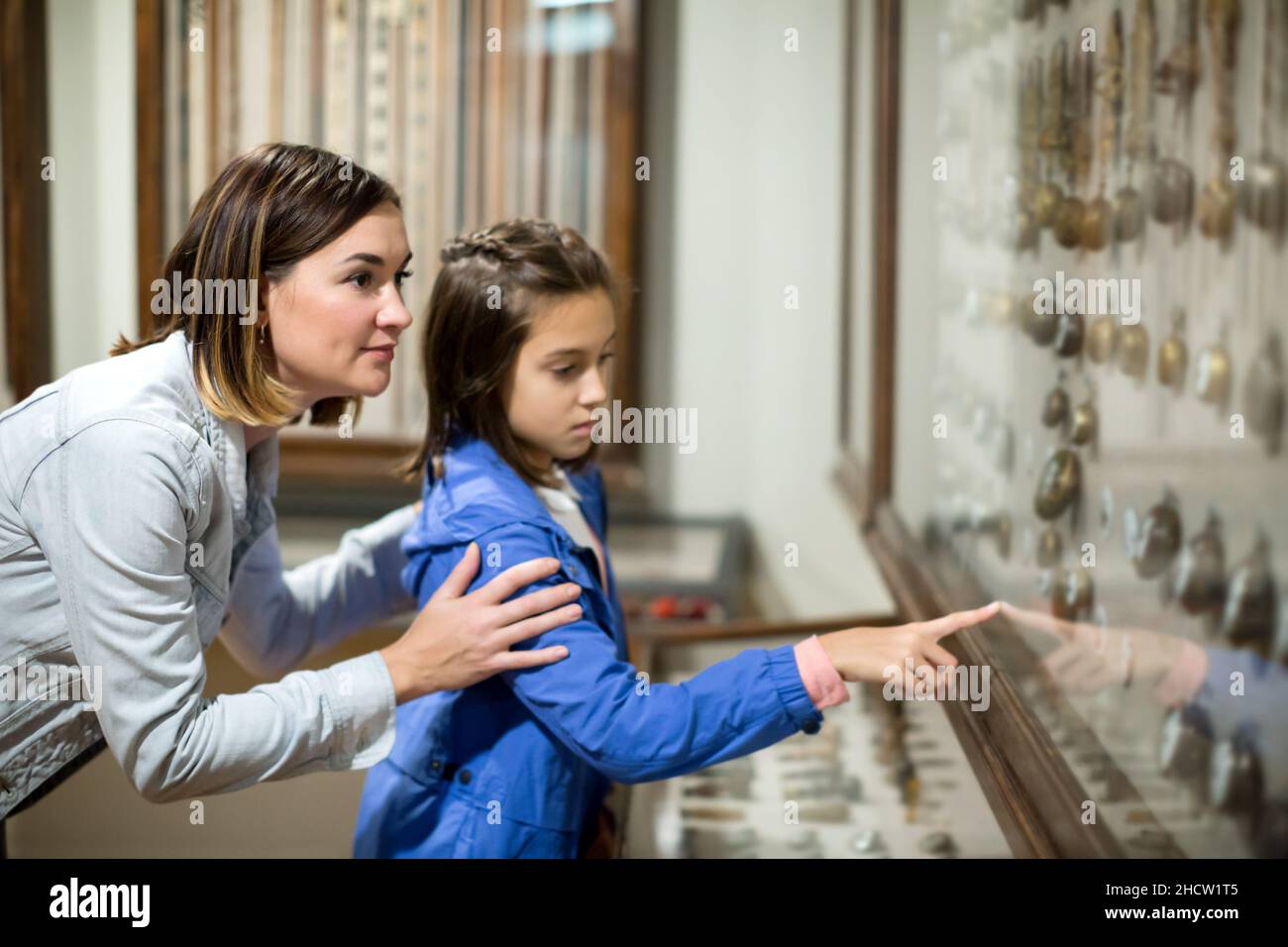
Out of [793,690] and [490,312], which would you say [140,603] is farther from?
[793,690]

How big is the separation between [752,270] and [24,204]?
1.94 m

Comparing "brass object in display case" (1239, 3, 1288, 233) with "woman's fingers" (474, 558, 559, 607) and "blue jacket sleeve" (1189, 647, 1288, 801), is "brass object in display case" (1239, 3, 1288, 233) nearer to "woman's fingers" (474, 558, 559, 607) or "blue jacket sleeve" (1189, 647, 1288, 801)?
"blue jacket sleeve" (1189, 647, 1288, 801)

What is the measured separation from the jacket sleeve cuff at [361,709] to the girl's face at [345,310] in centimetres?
28

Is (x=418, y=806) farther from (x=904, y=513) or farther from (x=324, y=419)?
(x=904, y=513)

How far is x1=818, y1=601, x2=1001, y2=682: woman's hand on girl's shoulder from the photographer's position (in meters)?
1.12

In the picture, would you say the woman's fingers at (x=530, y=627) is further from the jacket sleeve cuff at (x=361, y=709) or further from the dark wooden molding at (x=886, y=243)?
the dark wooden molding at (x=886, y=243)

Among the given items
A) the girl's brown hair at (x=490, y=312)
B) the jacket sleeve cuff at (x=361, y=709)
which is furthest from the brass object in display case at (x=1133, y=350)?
the jacket sleeve cuff at (x=361, y=709)

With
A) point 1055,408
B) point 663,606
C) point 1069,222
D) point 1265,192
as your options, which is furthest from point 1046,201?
point 663,606

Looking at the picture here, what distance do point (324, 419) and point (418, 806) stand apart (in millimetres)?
462

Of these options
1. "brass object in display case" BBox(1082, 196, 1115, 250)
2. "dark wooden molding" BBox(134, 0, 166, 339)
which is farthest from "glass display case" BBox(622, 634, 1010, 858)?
"dark wooden molding" BBox(134, 0, 166, 339)

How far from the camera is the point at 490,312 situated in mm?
1328

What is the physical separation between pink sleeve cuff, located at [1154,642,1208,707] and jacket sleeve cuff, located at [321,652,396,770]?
0.70 meters

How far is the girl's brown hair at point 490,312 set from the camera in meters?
1.33

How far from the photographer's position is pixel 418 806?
4.50 feet
